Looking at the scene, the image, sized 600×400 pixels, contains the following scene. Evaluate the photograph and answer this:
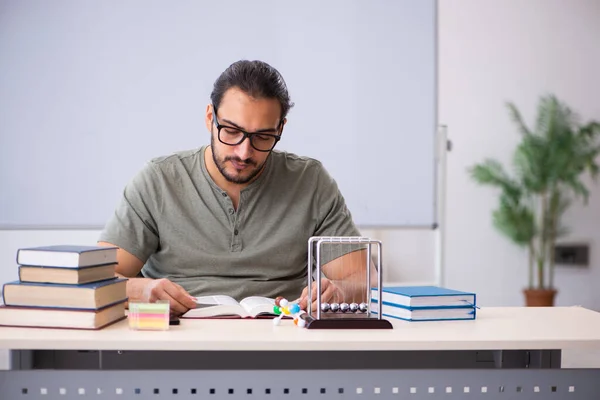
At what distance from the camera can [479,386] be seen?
4.86 ft

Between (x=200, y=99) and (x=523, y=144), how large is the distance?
327cm

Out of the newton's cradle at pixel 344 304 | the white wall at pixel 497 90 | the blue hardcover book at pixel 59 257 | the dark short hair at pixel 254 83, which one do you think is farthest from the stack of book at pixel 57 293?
the white wall at pixel 497 90

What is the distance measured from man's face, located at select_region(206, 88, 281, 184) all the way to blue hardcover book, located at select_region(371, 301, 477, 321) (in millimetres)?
603

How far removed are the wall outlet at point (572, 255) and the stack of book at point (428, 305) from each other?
504 centimetres

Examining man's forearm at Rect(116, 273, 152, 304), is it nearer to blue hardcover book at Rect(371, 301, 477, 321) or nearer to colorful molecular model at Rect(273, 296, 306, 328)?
colorful molecular model at Rect(273, 296, 306, 328)

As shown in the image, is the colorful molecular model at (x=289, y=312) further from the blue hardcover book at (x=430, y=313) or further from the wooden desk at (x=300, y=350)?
the blue hardcover book at (x=430, y=313)

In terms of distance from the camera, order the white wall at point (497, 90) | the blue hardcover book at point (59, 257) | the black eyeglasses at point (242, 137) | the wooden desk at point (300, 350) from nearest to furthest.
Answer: the wooden desk at point (300, 350), the blue hardcover book at point (59, 257), the black eyeglasses at point (242, 137), the white wall at point (497, 90)

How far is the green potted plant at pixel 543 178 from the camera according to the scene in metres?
5.93

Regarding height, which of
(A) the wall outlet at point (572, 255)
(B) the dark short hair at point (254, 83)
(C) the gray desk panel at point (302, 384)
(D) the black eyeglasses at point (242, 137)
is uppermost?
(B) the dark short hair at point (254, 83)

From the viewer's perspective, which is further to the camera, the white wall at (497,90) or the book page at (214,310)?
the white wall at (497,90)

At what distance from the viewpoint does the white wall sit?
249 inches

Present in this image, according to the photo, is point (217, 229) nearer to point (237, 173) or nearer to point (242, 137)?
point (237, 173)

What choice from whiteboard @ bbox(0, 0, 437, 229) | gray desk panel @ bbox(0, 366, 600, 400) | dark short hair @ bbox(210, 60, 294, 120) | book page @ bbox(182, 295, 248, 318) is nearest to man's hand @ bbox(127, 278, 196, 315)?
book page @ bbox(182, 295, 248, 318)

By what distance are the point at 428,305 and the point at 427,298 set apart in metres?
0.02
